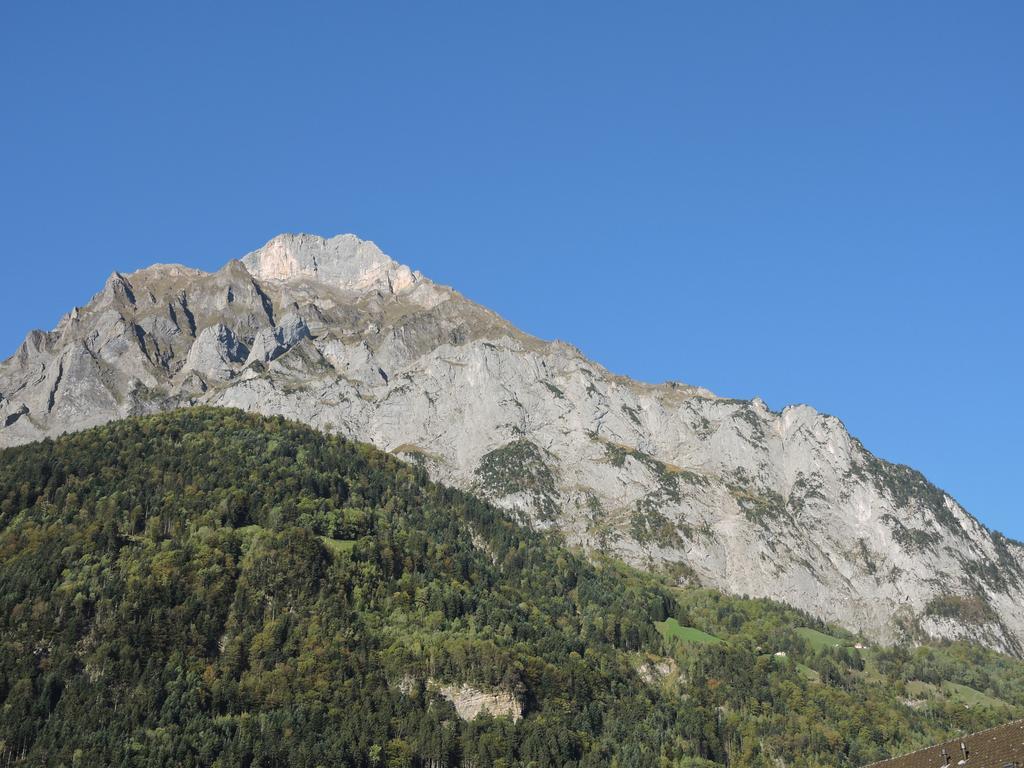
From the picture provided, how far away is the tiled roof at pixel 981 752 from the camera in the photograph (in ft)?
255

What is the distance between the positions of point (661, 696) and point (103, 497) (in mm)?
101653

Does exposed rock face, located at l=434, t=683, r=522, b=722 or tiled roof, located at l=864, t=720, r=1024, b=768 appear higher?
exposed rock face, located at l=434, t=683, r=522, b=722

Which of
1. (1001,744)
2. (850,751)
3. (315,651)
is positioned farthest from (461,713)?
(1001,744)

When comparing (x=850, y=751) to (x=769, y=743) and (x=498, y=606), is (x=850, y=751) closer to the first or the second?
(x=769, y=743)

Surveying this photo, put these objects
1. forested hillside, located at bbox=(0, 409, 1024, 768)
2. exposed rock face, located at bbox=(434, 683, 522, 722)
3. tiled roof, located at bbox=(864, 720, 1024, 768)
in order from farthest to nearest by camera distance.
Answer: exposed rock face, located at bbox=(434, 683, 522, 722), forested hillside, located at bbox=(0, 409, 1024, 768), tiled roof, located at bbox=(864, 720, 1024, 768)

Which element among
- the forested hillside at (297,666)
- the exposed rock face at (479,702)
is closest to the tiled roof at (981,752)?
the forested hillside at (297,666)

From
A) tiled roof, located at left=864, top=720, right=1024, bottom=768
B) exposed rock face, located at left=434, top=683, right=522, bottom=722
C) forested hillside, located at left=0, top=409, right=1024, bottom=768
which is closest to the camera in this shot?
tiled roof, located at left=864, top=720, right=1024, bottom=768

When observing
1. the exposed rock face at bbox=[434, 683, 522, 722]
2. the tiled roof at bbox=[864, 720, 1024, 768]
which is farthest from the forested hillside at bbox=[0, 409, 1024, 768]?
the tiled roof at bbox=[864, 720, 1024, 768]

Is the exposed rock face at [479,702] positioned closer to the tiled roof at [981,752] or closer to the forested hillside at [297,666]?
the forested hillside at [297,666]

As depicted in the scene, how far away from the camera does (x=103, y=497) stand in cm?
19212

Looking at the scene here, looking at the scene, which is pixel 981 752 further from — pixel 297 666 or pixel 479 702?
pixel 297 666

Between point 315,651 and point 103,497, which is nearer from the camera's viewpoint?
point 315,651

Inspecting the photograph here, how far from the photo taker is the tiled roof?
7775cm

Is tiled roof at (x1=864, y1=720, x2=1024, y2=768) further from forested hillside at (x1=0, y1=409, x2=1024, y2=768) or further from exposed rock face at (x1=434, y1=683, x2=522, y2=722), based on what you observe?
exposed rock face at (x1=434, y1=683, x2=522, y2=722)
